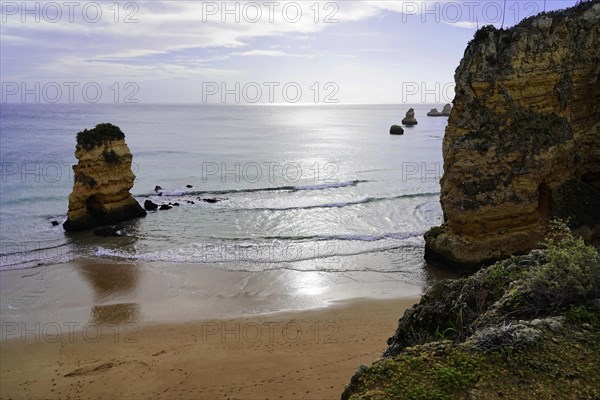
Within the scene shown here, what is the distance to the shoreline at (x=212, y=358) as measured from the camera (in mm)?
10414

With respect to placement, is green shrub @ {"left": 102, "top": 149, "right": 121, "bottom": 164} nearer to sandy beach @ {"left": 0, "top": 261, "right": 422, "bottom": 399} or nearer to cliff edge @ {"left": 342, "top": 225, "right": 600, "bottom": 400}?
sandy beach @ {"left": 0, "top": 261, "right": 422, "bottom": 399}

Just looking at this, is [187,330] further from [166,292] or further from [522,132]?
[522,132]

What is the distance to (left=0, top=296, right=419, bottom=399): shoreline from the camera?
34.2ft

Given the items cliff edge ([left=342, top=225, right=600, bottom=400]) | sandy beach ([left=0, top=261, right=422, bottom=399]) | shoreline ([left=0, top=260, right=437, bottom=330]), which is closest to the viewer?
cliff edge ([left=342, top=225, right=600, bottom=400])

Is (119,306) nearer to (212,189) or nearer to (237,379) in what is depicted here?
(237,379)

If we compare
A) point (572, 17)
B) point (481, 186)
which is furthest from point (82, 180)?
point (572, 17)

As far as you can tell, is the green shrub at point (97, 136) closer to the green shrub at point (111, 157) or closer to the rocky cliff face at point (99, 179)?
the rocky cliff face at point (99, 179)

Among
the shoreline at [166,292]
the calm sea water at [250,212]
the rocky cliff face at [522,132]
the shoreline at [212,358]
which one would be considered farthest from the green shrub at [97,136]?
the rocky cliff face at [522,132]

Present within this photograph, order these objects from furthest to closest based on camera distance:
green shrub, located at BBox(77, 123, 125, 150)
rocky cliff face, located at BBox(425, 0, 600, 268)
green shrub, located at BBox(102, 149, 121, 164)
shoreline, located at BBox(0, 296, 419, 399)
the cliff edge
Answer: green shrub, located at BBox(102, 149, 121, 164), green shrub, located at BBox(77, 123, 125, 150), rocky cliff face, located at BBox(425, 0, 600, 268), shoreline, located at BBox(0, 296, 419, 399), the cliff edge

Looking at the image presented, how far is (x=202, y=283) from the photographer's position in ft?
57.3

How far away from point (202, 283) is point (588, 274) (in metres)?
14.6

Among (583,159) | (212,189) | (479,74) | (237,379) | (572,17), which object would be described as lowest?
(237,379)

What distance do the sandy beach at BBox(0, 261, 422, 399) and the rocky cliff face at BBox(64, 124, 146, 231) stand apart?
6262mm

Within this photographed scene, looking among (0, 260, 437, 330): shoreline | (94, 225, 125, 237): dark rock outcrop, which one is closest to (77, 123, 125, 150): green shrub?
(94, 225, 125, 237): dark rock outcrop
